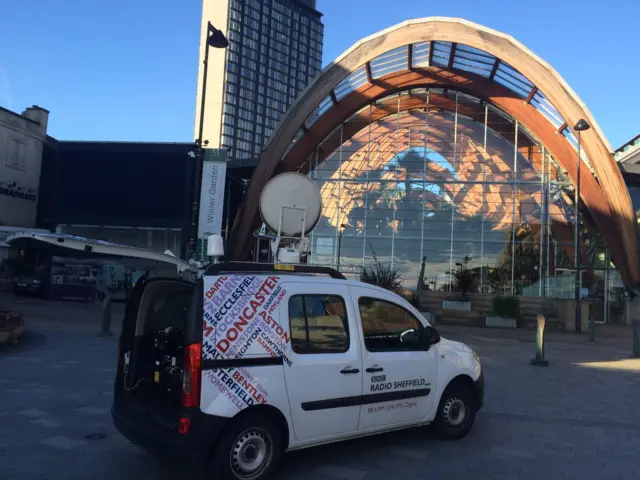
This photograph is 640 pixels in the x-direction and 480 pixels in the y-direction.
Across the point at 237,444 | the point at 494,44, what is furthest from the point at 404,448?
the point at 494,44

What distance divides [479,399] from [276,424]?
2861mm

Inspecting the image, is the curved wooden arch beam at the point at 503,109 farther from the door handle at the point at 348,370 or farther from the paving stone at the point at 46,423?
the door handle at the point at 348,370

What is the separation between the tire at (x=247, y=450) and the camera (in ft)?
14.5

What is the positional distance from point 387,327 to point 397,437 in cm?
142

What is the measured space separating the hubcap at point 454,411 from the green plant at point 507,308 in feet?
61.8

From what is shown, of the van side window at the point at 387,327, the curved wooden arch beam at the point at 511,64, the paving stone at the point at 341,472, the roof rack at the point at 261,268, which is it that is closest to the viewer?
the roof rack at the point at 261,268

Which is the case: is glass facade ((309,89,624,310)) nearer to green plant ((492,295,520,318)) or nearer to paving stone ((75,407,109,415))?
green plant ((492,295,520,318))

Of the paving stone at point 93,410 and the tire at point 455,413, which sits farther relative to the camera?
the paving stone at point 93,410

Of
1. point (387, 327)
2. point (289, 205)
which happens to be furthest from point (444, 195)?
point (387, 327)

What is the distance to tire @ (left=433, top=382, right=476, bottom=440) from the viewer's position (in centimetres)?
612

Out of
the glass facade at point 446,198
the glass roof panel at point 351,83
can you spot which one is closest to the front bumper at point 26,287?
the glass facade at point 446,198

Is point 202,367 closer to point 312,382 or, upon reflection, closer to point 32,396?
point 312,382

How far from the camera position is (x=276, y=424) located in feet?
15.6

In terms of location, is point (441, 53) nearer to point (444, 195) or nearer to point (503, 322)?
point (444, 195)
